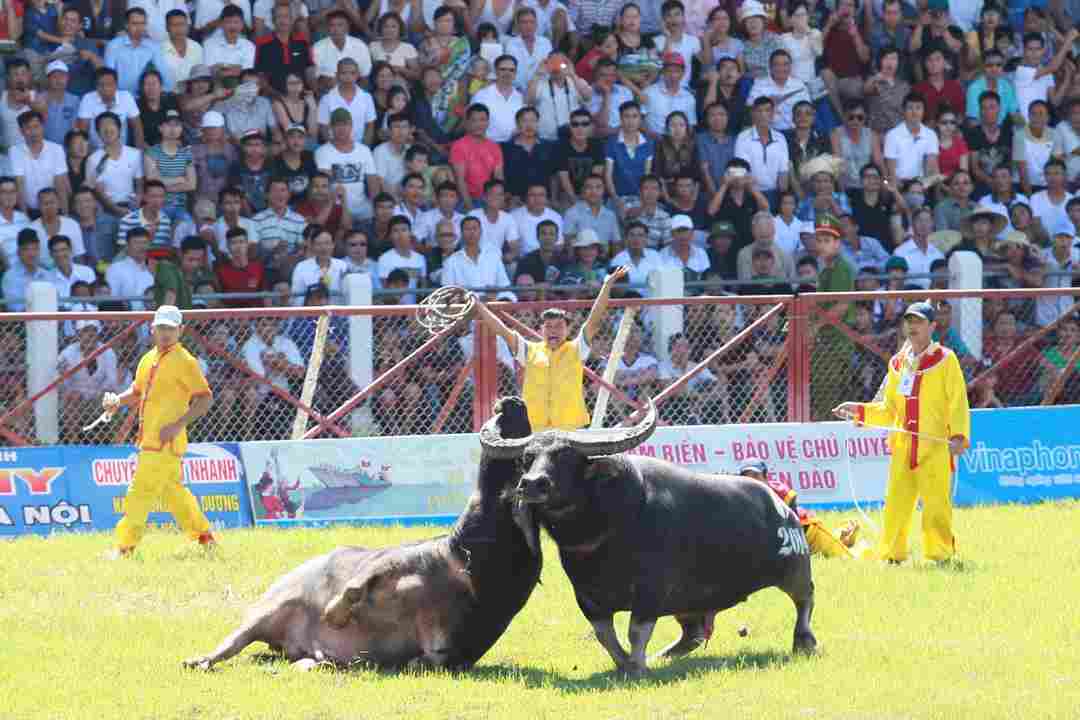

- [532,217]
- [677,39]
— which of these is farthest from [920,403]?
[677,39]

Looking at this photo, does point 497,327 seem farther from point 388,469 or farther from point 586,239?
point 586,239

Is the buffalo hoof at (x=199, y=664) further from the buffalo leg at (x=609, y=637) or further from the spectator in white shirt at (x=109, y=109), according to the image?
the spectator in white shirt at (x=109, y=109)

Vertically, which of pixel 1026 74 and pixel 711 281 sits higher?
pixel 1026 74

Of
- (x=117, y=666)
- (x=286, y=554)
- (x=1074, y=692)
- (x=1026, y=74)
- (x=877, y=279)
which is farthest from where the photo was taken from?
(x=1026, y=74)

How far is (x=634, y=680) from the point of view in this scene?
10.2 metres

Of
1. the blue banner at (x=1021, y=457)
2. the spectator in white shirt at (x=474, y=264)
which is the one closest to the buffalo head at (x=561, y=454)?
Result: the blue banner at (x=1021, y=457)

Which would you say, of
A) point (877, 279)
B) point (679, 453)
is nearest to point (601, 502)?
point (679, 453)

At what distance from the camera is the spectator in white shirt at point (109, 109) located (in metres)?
19.2

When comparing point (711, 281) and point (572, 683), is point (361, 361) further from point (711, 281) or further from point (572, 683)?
point (572, 683)

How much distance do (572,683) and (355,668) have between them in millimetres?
1200

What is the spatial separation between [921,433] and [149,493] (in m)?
5.78

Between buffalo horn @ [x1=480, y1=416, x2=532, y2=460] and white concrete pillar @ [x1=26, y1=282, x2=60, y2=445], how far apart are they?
729 centimetres

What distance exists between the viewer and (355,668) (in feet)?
34.1

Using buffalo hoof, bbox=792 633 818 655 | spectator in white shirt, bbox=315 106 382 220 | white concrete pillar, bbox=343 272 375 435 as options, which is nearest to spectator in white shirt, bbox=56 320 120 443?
white concrete pillar, bbox=343 272 375 435
